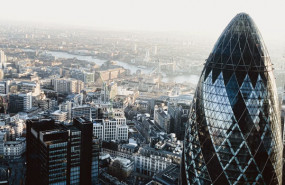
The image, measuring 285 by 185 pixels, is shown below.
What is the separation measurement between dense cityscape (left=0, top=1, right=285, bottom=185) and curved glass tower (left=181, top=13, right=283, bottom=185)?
0.01 metres

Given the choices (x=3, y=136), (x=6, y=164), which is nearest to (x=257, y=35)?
(x=6, y=164)

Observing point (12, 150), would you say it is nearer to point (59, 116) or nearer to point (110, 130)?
point (110, 130)

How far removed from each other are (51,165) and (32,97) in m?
11.3

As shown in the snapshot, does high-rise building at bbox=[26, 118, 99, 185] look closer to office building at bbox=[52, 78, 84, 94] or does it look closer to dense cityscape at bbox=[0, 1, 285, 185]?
dense cityscape at bbox=[0, 1, 285, 185]

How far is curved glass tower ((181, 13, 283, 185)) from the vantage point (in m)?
3.96

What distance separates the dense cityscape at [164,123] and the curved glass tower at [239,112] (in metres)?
0.01

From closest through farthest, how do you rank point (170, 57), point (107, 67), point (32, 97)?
point (32, 97)
point (170, 57)
point (107, 67)

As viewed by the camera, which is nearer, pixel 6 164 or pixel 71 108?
pixel 6 164

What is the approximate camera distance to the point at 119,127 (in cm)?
1242

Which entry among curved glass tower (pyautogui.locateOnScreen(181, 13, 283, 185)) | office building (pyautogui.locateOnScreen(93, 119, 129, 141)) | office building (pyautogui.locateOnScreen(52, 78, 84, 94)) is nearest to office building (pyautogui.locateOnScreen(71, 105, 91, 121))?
office building (pyautogui.locateOnScreen(93, 119, 129, 141))

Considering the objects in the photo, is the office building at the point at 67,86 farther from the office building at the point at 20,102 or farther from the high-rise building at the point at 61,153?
the high-rise building at the point at 61,153

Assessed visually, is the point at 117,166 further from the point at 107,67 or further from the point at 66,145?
the point at 107,67

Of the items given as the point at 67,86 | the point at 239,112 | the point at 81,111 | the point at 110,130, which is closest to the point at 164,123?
the point at 110,130

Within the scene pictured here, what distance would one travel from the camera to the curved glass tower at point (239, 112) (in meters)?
3.96
